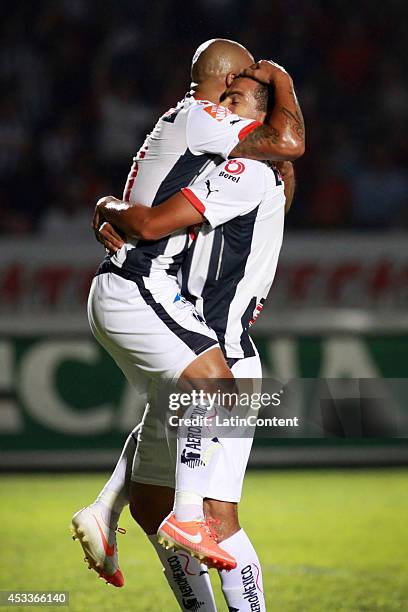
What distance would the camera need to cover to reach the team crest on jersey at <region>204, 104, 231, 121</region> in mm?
3838

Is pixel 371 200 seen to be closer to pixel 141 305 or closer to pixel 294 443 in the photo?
pixel 294 443

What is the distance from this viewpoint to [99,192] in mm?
10883

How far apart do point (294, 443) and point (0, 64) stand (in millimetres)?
5218

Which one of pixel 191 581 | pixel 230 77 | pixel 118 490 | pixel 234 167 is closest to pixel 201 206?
pixel 234 167

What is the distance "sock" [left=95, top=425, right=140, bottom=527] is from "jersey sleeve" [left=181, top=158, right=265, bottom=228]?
94 centimetres

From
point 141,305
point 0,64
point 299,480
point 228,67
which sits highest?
point 0,64

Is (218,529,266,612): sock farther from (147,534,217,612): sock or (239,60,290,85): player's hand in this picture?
(239,60,290,85): player's hand

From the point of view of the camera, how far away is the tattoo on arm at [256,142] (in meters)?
3.83

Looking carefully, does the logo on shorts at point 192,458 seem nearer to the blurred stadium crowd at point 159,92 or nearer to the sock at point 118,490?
the sock at point 118,490

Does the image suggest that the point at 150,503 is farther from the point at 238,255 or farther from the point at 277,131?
the point at 277,131

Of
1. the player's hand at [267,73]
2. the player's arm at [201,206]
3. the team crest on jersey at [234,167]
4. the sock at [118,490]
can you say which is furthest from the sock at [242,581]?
the player's hand at [267,73]

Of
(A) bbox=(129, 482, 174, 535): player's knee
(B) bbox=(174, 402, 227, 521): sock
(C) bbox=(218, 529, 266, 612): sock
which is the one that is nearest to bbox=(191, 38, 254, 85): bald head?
(B) bbox=(174, 402, 227, 521): sock

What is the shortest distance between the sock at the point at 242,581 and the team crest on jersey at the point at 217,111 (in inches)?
55.2

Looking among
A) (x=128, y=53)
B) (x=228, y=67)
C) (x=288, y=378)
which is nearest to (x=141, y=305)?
(x=228, y=67)
